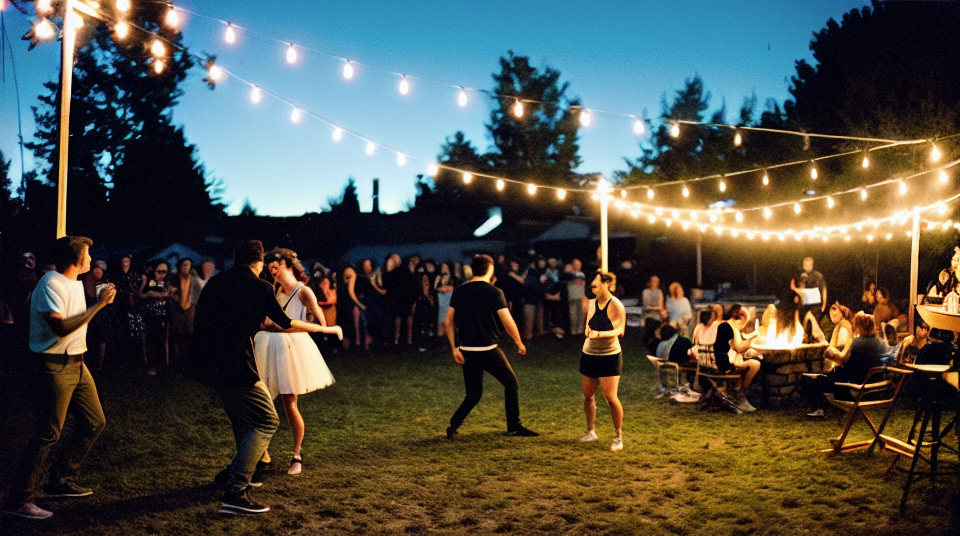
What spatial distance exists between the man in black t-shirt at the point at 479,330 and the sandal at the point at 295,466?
1476mm

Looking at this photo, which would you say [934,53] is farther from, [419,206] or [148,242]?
[419,206]

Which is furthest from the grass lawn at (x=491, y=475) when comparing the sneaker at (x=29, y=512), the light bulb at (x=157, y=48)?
the light bulb at (x=157, y=48)

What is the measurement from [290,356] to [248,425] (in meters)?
0.83

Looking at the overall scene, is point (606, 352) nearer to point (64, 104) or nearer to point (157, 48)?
point (64, 104)

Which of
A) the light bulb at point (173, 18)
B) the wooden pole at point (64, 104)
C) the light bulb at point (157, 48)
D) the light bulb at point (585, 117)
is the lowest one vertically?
the wooden pole at point (64, 104)

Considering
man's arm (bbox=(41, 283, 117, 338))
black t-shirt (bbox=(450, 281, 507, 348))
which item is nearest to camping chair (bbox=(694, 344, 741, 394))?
black t-shirt (bbox=(450, 281, 507, 348))

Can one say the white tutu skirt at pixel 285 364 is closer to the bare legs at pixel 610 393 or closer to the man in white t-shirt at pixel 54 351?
the man in white t-shirt at pixel 54 351

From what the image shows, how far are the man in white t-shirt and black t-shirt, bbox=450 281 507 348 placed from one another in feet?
9.18

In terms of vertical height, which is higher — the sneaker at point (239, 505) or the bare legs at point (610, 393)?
the bare legs at point (610, 393)

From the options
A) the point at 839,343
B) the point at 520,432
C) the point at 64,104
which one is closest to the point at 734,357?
the point at 839,343

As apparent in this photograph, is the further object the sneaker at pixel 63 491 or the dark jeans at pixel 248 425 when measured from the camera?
the sneaker at pixel 63 491

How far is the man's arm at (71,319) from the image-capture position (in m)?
4.28

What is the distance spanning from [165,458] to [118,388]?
11.5 ft

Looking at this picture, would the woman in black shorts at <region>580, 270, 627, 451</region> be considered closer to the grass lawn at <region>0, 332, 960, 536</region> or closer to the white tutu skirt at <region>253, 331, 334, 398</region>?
the grass lawn at <region>0, 332, 960, 536</region>
